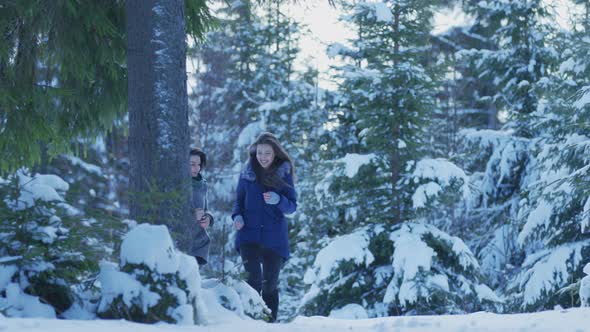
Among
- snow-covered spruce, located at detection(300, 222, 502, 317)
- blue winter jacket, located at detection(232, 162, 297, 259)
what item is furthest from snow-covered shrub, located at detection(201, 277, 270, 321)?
snow-covered spruce, located at detection(300, 222, 502, 317)

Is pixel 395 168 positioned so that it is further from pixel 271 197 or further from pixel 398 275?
pixel 271 197

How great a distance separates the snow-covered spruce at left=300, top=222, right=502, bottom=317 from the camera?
11008mm

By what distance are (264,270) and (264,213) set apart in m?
0.57

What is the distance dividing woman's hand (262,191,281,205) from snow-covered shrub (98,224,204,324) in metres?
2.66

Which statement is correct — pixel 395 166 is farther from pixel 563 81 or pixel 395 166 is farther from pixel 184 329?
pixel 184 329

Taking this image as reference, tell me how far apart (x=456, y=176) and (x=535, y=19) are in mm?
6527

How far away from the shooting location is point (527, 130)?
53.2 feet

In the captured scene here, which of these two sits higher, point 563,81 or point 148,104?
point 563,81

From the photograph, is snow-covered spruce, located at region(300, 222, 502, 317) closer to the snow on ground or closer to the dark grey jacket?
the dark grey jacket

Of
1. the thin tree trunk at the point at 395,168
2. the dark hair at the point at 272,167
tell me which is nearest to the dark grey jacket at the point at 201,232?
the dark hair at the point at 272,167

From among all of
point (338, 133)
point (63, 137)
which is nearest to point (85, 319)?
point (63, 137)

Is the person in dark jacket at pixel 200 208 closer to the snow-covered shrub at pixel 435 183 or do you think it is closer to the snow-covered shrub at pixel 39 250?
the snow-covered shrub at pixel 39 250

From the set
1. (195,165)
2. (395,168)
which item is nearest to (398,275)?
(395,168)

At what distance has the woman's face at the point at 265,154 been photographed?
23.3 ft
